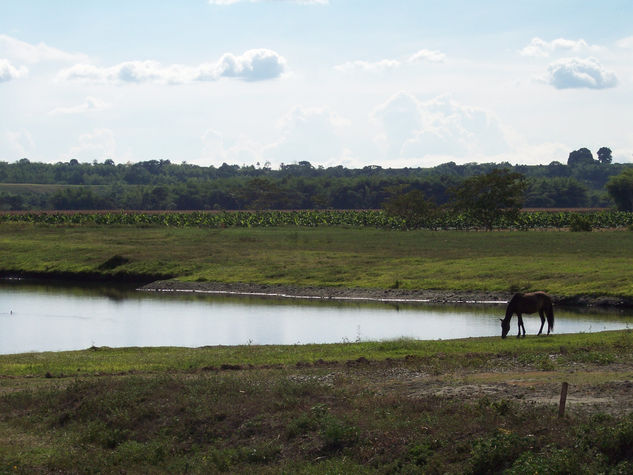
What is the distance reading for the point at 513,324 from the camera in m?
34.6

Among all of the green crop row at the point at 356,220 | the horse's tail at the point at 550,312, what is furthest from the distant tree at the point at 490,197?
the horse's tail at the point at 550,312

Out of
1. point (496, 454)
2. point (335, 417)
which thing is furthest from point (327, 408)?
point (496, 454)

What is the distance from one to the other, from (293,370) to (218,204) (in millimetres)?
177475

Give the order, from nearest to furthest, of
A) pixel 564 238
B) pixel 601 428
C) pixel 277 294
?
1. pixel 601 428
2. pixel 277 294
3. pixel 564 238

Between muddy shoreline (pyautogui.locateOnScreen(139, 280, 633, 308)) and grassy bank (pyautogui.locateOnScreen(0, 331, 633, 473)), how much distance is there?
22.7m

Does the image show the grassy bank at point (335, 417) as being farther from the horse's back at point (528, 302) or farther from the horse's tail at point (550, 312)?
the horse's tail at point (550, 312)

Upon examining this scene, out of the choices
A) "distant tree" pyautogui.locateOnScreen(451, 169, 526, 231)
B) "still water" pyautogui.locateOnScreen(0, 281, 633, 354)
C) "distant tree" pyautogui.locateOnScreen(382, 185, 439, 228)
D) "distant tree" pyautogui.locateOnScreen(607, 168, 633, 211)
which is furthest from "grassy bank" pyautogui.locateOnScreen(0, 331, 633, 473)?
"distant tree" pyautogui.locateOnScreen(607, 168, 633, 211)

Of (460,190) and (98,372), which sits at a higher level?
(460,190)

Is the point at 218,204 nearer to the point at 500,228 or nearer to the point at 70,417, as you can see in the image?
the point at 500,228

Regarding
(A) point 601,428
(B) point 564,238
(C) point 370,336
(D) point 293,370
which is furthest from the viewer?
(B) point 564,238

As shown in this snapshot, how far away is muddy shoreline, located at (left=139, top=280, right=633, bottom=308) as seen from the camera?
4394cm

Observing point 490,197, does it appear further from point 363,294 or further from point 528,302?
point 528,302

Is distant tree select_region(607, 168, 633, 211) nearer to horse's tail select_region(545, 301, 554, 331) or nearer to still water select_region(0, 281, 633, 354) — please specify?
still water select_region(0, 281, 633, 354)

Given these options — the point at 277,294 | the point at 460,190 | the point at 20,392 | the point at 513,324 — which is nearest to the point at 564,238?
the point at 460,190
